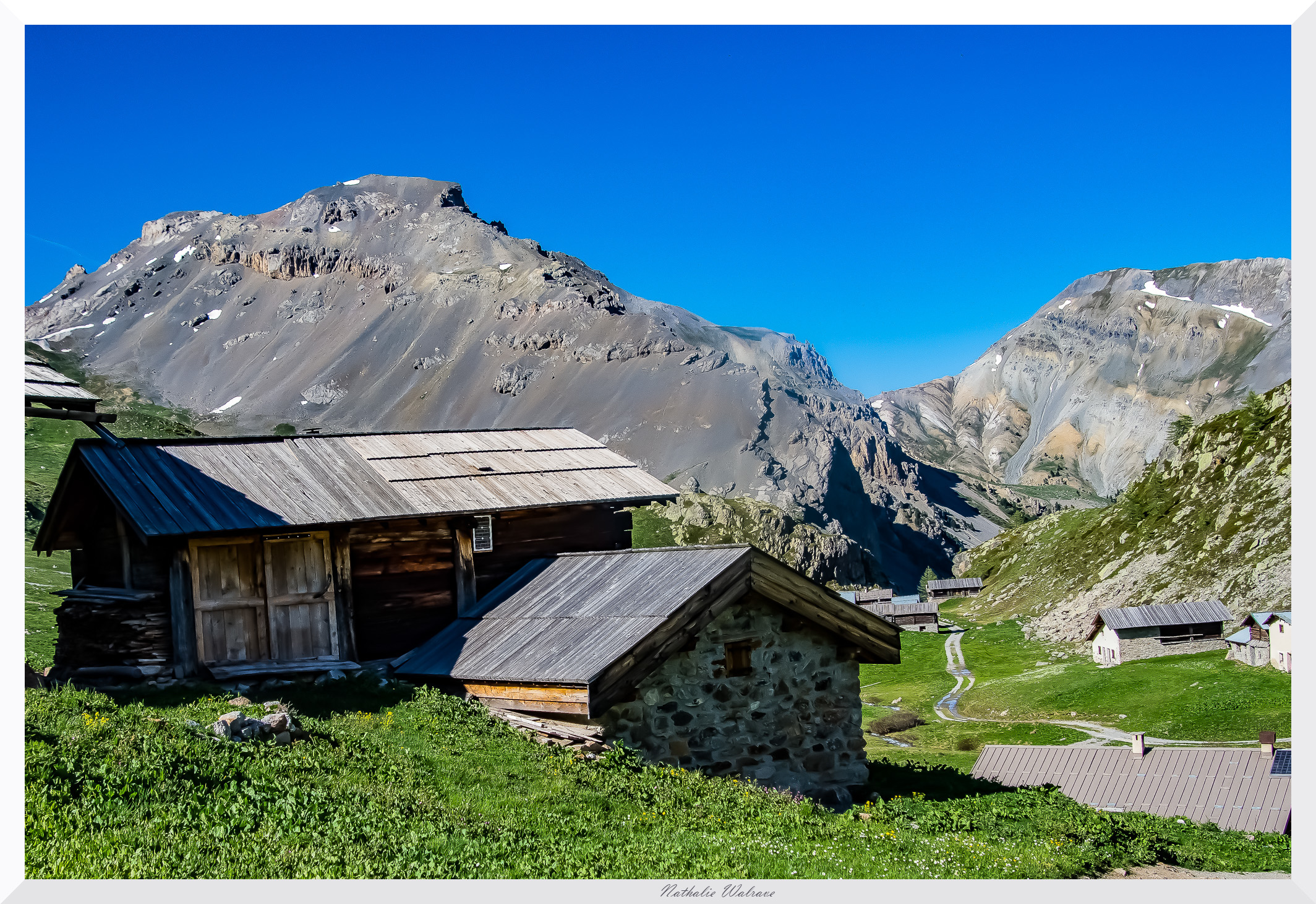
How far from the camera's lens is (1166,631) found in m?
55.9

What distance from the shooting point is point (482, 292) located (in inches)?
7589

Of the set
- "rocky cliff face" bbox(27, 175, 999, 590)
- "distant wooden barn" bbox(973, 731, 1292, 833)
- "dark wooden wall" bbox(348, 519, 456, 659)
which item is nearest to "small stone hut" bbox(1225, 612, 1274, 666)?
"distant wooden barn" bbox(973, 731, 1292, 833)

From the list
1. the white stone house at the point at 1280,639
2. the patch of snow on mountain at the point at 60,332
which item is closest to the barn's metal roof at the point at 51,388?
the white stone house at the point at 1280,639

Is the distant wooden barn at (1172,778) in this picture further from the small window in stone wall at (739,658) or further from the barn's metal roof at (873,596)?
the barn's metal roof at (873,596)

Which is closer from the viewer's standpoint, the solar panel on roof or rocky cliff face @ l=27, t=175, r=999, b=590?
the solar panel on roof

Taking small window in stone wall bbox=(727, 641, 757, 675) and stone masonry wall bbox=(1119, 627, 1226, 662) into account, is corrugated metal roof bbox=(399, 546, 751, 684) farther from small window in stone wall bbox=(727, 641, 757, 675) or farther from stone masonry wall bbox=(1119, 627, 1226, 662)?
stone masonry wall bbox=(1119, 627, 1226, 662)

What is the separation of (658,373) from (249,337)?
71.2m

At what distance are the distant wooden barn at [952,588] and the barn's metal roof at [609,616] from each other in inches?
3811

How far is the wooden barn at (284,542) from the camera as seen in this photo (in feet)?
52.8

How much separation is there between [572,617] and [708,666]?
2.49 meters

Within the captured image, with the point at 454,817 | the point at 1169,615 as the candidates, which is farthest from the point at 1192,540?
the point at 454,817

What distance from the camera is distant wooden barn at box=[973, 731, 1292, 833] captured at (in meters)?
20.5

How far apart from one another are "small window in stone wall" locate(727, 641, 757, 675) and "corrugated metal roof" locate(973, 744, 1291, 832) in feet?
26.9
